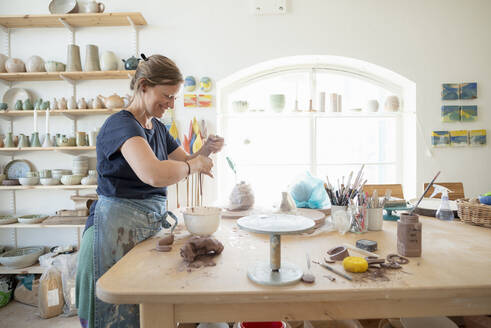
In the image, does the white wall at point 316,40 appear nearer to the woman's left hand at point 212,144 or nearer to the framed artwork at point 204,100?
the framed artwork at point 204,100

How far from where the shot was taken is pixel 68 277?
270 cm

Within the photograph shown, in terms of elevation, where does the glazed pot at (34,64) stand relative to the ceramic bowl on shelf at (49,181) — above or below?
above

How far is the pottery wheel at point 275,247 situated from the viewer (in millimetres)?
839

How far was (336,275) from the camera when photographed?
0.90 m

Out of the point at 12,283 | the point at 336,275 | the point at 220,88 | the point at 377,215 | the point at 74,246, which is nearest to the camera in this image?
the point at 336,275

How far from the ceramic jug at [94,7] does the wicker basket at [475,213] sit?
3.38 metres

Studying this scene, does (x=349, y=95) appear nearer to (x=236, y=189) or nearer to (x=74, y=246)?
(x=236, y=189)

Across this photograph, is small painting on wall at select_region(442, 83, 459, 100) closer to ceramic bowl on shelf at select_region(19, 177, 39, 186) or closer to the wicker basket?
the wicker basket

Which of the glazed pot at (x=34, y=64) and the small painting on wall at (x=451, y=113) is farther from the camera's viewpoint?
the small painting on wall at (x=451, y=113)

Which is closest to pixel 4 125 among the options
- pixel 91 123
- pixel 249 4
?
pixel 91 123

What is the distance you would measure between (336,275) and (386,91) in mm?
3238

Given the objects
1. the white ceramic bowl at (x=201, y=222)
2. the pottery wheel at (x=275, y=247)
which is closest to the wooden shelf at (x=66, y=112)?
the white ceramic bowl at (x=201, y=222)

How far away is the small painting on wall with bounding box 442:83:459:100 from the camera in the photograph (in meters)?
3.21

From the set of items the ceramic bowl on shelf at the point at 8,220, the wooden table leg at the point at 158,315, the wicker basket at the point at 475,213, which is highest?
the wicker basket at the point at 475,213
